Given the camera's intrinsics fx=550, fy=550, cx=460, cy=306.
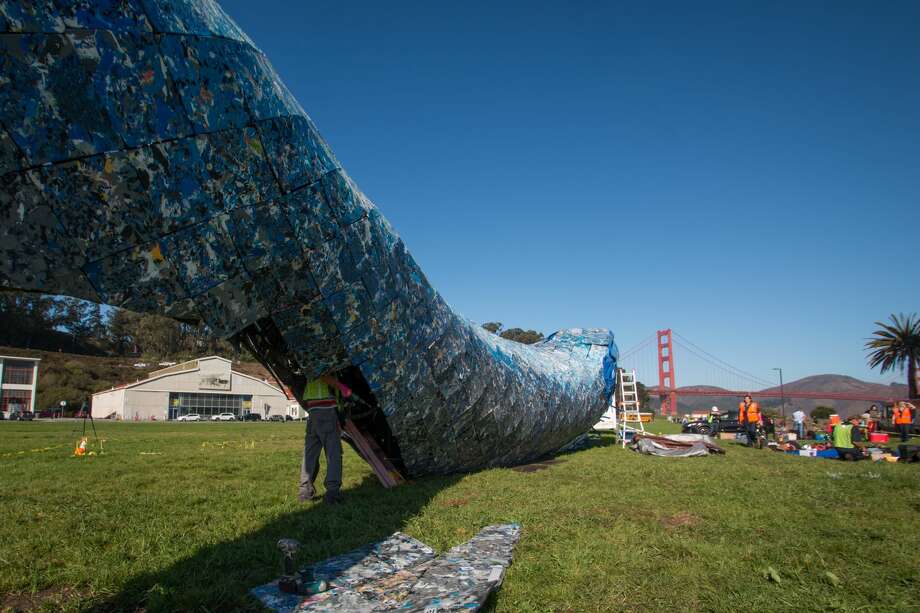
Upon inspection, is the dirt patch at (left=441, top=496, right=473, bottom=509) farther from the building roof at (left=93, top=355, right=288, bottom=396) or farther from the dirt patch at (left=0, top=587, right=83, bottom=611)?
the building roof at (left=93, top=355, right=288, bottom=396)

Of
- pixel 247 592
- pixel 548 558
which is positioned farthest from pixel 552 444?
pixel 247 592

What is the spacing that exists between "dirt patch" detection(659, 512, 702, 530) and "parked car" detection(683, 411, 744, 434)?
16572 mm

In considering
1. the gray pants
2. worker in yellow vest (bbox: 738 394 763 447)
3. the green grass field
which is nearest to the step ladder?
worker in yellow vest (bbox: 738 394 763 447)

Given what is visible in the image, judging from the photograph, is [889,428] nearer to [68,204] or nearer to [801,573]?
[801,573]

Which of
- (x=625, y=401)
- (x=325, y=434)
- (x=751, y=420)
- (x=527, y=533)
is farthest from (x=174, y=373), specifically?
(x=527, y=533)

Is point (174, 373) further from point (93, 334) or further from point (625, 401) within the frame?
point (625, 401)

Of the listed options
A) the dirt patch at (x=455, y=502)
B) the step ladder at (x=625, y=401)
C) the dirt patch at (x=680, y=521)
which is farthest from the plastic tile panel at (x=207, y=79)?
the step ladder at (x=625, y=401)

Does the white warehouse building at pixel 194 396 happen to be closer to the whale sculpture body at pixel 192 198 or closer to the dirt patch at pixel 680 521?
the whale sculpture body at pixel 192 198

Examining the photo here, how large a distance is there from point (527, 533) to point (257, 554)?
2.13 meters

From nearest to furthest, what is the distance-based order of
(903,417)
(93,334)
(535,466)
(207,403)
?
1. (535,466)
2. (903,417)
3. (207,403)
4. (93,334)

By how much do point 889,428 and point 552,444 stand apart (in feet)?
67.8

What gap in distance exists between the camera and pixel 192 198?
339cm

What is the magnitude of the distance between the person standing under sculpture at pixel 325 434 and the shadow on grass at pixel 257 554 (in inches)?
10.2

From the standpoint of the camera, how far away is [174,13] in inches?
120
